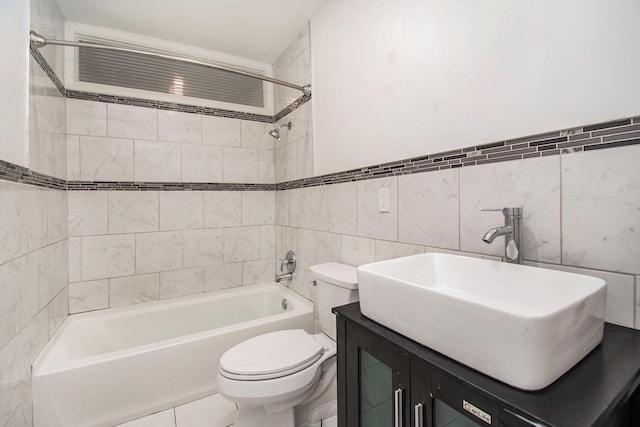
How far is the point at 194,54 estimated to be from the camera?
2326mm

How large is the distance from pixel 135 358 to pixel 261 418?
2.48ft

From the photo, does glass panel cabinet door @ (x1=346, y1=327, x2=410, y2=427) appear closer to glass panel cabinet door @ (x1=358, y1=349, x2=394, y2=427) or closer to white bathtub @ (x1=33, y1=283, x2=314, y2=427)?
glass panel cabinet door @ (x1=358, y1=349, x2=394, y2=427)

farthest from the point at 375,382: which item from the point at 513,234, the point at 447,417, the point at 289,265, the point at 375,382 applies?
the point at 289,265

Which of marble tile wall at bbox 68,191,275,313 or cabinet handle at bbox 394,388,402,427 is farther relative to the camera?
marble tile wall at bbox 68,191,275,313

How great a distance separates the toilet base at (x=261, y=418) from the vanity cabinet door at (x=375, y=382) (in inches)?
21.4

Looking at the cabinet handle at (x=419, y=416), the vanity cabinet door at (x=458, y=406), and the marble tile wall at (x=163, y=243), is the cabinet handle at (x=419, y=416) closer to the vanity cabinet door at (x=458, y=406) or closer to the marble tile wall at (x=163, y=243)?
the vanity cabinet door at (x=458, y=406)

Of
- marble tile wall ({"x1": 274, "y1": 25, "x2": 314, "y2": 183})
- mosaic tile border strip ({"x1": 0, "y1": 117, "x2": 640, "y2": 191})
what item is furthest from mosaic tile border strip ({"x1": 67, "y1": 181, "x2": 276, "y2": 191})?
marble tile wall ({"x1": 274, "y1": 25, "x2": 314, "y2": 183})

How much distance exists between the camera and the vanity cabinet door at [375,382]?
0.71 metres

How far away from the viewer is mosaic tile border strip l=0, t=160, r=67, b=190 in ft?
3.56

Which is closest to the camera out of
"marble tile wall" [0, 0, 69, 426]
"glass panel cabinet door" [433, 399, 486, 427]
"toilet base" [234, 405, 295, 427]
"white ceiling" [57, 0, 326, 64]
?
"glass panel cabinet door" [433, 399, 486, 427]

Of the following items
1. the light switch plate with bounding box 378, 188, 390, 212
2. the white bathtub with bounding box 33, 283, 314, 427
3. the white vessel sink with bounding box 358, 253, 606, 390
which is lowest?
the white bathtub with bounding box 33, 283, 314, 427

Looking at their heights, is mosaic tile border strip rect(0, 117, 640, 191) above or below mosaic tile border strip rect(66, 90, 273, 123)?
below

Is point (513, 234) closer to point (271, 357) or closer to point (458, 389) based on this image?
point (458, 389)

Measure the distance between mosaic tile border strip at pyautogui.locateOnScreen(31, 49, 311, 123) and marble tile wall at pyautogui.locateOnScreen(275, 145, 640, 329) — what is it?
3.86ft
